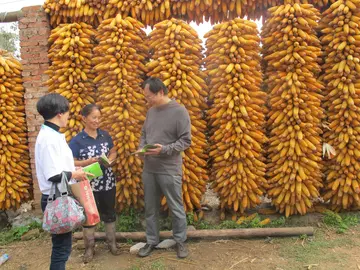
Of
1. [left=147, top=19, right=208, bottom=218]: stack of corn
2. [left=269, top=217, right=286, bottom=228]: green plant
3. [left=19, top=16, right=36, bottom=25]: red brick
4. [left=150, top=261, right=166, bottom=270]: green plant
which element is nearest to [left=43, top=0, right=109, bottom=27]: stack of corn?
[left=19, top=16, right=36, bottom=25]: red brick

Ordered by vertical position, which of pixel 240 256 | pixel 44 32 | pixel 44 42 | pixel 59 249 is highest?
pixel 44 32

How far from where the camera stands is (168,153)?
330 cm

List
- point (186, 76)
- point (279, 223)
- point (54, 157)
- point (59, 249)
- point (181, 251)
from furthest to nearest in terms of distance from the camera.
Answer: point (279, 223) → point (186, 76) → point (181, 251) → point (59, 249) → point (54, 157)

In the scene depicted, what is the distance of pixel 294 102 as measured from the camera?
12.9 ft

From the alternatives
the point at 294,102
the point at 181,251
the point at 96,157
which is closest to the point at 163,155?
the point at 96,157

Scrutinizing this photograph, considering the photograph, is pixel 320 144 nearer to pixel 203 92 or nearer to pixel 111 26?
pixel 203 92

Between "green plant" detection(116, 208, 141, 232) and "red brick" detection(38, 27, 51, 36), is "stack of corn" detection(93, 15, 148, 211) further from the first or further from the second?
"red brick" detection(38, 27, 51, 36)

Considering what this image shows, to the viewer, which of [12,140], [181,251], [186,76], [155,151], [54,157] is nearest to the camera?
[54,157]

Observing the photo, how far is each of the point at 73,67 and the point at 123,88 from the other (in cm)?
75

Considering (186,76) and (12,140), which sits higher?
(186,76)

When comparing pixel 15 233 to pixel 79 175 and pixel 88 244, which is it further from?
pixel 79 175

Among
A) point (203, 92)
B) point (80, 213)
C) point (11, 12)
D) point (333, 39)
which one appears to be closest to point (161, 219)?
point (203, 92)

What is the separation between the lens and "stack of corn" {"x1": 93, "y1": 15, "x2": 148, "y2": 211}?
4.03m

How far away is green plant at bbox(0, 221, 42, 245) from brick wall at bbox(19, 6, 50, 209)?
372mm
